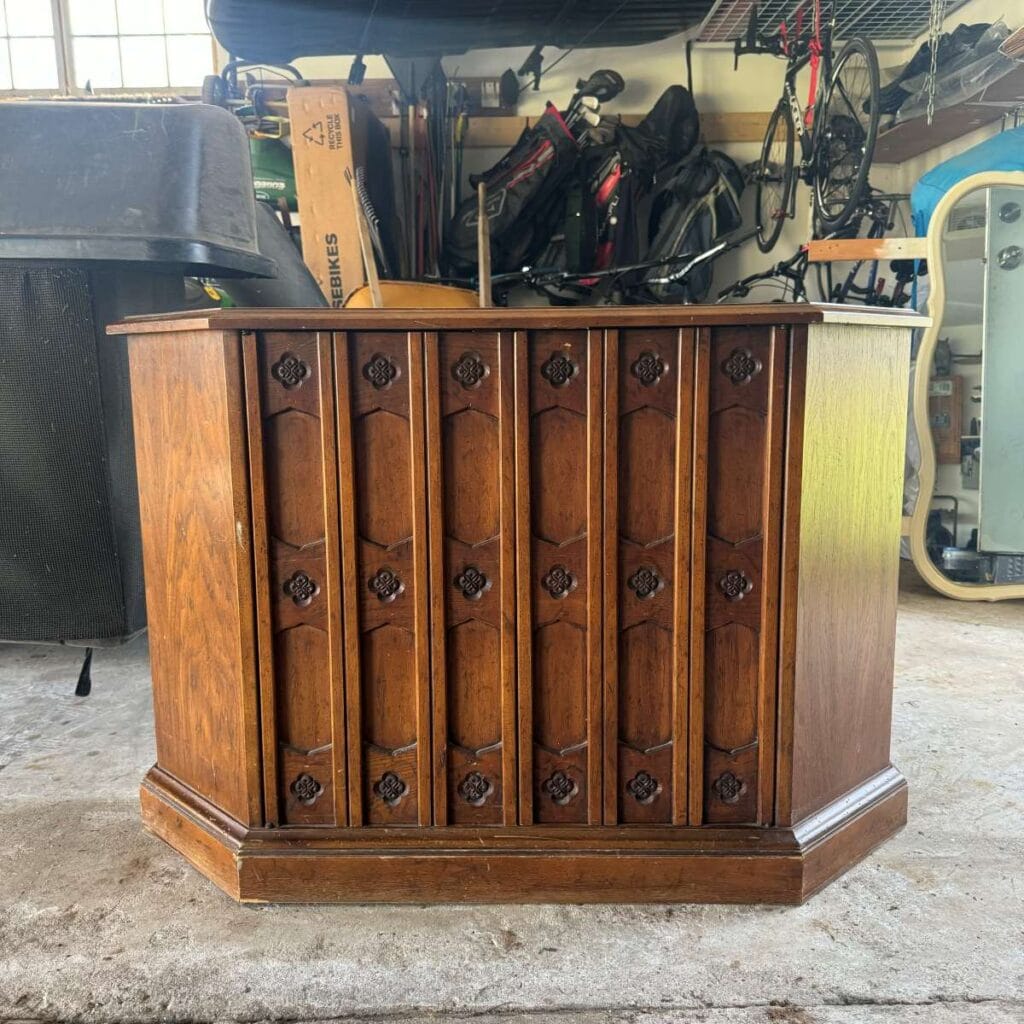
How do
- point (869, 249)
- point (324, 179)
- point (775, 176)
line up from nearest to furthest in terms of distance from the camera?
point (869, 249) < point (324, 179) < point (775, 176)

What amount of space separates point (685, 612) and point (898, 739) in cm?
93

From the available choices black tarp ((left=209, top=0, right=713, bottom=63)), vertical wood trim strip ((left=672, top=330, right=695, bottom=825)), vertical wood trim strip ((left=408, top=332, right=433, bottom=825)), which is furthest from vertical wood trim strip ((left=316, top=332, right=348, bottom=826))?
black tarp ((left=209, top=0, right=713, bottom=63))

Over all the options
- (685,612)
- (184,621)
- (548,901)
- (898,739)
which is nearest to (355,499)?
(184,621)

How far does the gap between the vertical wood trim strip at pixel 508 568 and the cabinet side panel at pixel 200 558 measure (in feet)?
1.15

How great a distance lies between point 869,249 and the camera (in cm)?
325

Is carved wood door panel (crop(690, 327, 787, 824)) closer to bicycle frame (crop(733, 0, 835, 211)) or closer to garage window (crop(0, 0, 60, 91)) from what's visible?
bicycle frame (crop(733, 0, 835, 211))

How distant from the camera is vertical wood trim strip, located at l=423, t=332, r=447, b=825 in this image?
1.28m

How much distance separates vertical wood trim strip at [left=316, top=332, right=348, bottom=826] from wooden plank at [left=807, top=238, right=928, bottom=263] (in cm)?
243

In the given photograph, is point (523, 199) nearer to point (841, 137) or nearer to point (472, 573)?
point (841, 137)

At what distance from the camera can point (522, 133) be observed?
4598mm

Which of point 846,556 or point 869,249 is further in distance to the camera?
point 869,249

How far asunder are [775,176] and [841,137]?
0.42 metres

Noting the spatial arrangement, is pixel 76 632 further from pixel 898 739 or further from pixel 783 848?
pixel 898 739

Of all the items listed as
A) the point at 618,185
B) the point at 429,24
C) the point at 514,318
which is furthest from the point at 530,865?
the point at 429,24
